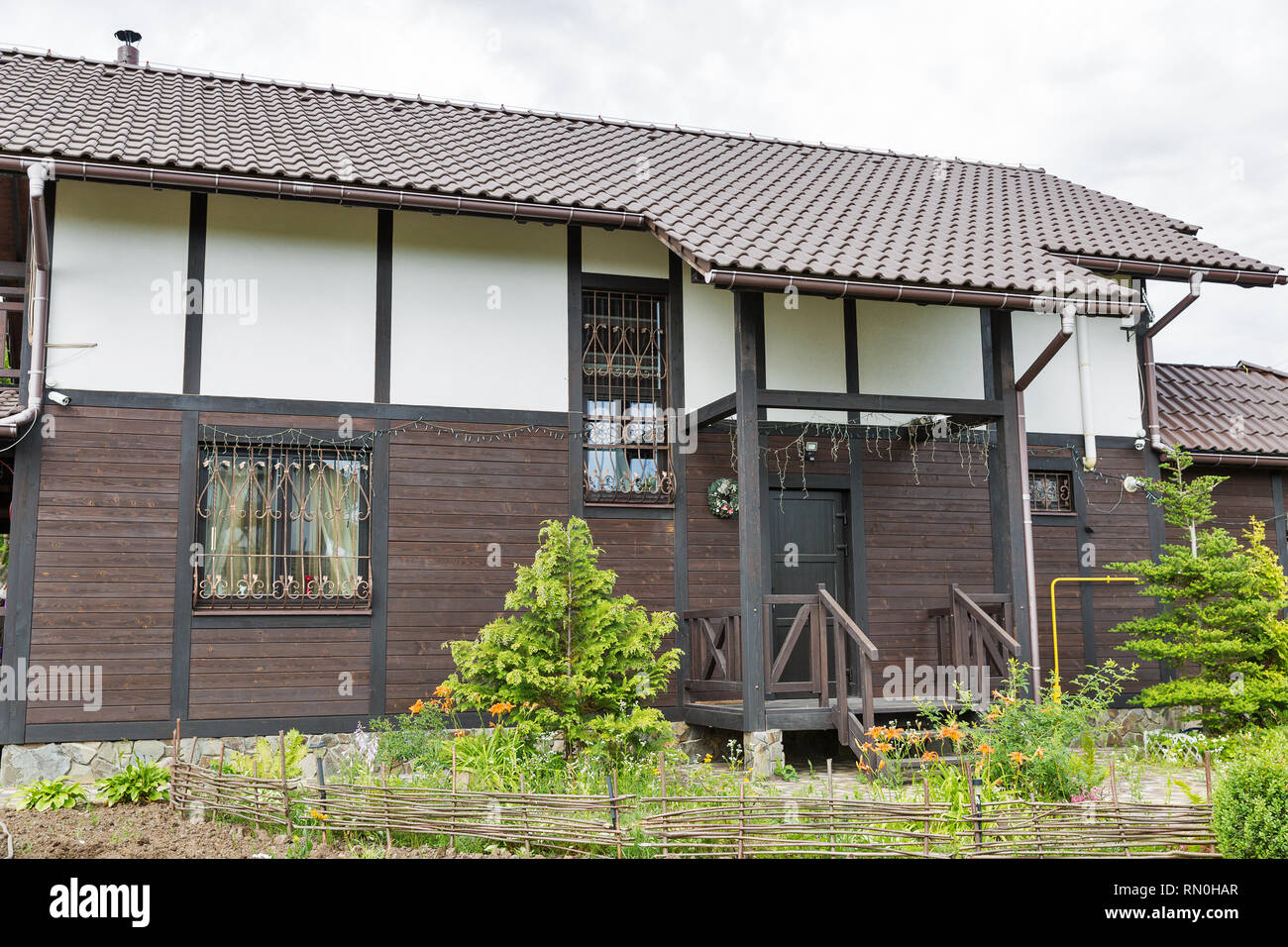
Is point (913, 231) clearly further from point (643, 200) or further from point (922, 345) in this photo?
point (643, 200)

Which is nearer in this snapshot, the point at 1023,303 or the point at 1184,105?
the point at 1023,303

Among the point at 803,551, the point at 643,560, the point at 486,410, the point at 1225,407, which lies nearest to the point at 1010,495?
the point at 803,551

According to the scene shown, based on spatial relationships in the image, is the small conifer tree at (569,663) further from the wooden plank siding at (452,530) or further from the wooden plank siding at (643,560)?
the wooden plank siding at (643,560)

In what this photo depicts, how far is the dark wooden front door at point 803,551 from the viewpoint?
926cm

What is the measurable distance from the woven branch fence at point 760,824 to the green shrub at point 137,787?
1.50m

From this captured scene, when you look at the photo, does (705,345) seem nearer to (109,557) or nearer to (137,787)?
(109,557)

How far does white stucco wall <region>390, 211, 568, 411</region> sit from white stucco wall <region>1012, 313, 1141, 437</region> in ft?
14.9

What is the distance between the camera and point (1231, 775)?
15.4 feet

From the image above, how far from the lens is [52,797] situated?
6.45 meters

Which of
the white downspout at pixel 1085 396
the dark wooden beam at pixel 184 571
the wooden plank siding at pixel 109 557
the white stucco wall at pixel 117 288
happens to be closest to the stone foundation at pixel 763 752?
the dark wooden beam at pixel 184 571

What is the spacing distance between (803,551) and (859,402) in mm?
1871

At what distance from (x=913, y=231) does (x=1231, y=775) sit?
5633 mm

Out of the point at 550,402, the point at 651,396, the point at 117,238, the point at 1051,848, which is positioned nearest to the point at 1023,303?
the point at 651,396

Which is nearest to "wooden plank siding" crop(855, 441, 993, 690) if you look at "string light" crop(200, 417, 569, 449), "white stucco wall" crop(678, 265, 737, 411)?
"white stucco wall" crop(678, 265, 737, 411)
